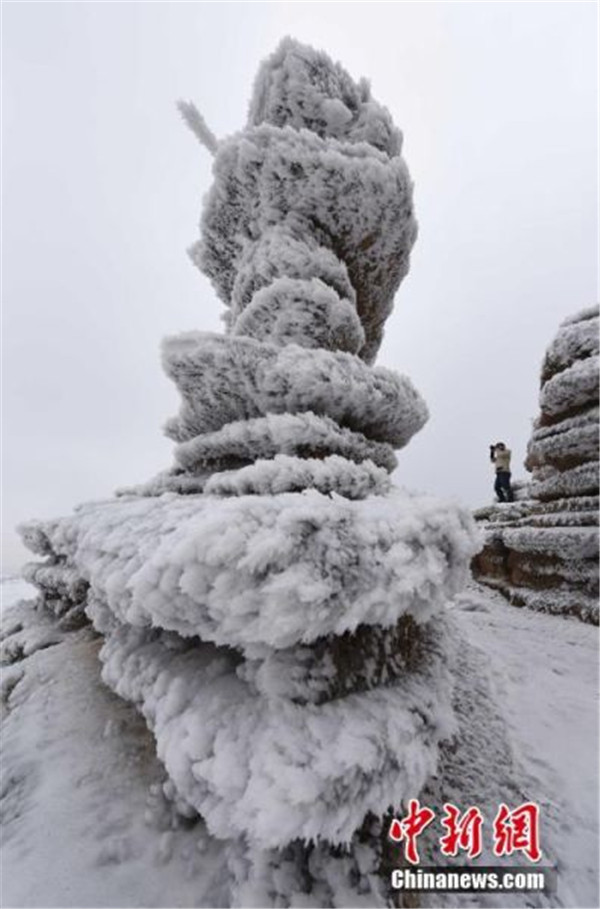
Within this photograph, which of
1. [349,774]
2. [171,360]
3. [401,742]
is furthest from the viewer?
[171,360]

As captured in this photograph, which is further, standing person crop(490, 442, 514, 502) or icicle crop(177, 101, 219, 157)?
standing person crop(490, 442, 514, 502)

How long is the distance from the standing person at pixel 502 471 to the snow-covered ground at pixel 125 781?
625 centimetres

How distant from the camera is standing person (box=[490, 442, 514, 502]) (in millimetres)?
9070

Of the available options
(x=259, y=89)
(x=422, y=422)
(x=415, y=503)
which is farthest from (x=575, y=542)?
(x=259, y=89)

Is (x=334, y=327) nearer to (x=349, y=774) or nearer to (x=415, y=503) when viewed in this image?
(x=415, y=503)

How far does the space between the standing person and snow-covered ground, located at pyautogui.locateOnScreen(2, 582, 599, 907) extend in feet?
20.5

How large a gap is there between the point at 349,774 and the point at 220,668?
0.64 meters

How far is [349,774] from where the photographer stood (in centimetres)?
115

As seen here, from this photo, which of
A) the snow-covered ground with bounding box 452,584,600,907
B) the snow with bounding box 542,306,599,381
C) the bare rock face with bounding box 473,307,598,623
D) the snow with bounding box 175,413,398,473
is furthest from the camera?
the snow with bounding box 542,306,599,381

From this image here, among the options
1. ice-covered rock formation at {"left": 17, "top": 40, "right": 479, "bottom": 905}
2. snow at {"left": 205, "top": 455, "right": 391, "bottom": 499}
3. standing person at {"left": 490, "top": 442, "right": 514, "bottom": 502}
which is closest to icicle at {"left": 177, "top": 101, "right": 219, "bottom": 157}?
ice-covered rock formation at {"left": 17, "top": 40, "right": 479, "bottom": 905}

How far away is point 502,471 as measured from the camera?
9.09m

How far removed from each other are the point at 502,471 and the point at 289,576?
922cm

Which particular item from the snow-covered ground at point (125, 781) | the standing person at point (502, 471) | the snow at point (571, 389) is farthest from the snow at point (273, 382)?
the standing person at point (502, 471)

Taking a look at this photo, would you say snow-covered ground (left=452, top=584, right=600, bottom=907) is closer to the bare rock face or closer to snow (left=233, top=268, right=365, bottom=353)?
the bare rock face
